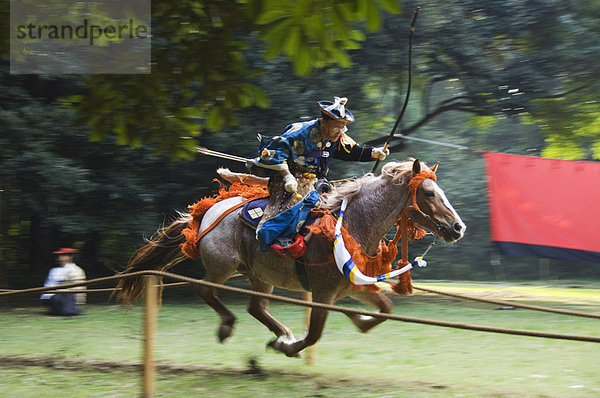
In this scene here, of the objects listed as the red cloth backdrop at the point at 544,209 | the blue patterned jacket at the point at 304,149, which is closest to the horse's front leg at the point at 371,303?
the blue patterned jacket at the point at 304,149

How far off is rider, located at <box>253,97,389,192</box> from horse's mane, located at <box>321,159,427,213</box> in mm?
267

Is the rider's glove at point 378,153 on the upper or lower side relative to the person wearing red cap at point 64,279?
upper

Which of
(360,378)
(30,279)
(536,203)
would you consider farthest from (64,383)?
(30,279)

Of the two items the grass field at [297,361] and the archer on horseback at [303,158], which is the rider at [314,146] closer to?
the archer on horseback at [303,158]

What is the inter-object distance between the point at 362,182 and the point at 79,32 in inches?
103

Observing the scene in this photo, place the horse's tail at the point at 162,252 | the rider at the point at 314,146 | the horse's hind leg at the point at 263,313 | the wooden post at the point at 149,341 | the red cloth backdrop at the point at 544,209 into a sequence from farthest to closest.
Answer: the red cloth backdrop at the point at 544,209, the horse's tail at the point at 162,252, the horse's hind leg at the point at 263,313, the rider at the point at 314,146, the wooden post at the point at 149,341

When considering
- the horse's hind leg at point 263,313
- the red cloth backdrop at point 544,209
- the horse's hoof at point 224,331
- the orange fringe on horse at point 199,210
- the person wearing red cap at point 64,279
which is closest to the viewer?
the horse's hind leg at point 263,313

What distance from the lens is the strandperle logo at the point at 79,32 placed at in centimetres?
522

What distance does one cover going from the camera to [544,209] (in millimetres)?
11227

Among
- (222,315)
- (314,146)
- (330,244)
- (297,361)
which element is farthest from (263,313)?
(314,146)

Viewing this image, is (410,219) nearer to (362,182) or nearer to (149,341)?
(362,182)

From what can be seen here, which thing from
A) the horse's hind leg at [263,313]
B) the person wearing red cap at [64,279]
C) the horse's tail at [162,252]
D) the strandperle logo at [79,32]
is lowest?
the person wearing red cap at [64,279]

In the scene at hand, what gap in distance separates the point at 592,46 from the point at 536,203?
309 centimetres

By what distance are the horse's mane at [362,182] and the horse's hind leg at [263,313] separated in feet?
3.93
